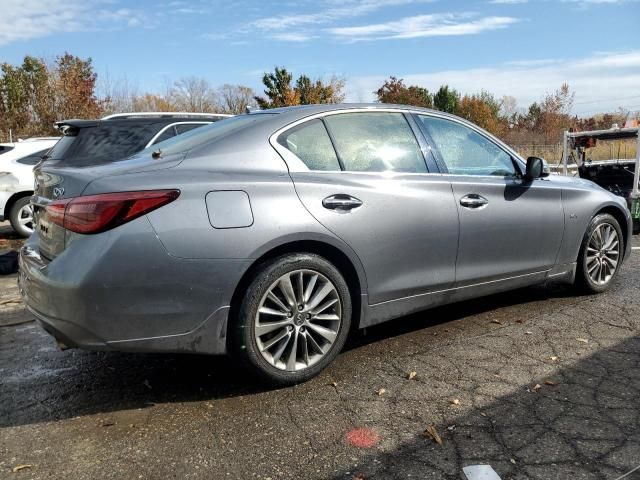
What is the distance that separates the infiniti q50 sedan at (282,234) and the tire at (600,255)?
664mm

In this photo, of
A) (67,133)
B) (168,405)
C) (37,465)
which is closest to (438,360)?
(168,405)

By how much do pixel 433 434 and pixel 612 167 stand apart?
26.0 feet

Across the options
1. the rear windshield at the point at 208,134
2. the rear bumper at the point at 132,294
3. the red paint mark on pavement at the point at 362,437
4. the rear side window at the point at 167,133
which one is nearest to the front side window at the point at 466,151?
the rear windshield at the point at 208,134

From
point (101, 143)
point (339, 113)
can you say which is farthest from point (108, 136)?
point (339, 113)

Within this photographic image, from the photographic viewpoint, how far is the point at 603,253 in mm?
4980

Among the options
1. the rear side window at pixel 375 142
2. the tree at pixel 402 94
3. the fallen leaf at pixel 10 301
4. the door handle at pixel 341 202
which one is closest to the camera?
the door handle at pixel 341 202

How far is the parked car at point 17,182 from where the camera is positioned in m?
8.62

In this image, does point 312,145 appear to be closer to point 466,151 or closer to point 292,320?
point 292,320

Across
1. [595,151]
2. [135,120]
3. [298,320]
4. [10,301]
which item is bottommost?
[10,301]

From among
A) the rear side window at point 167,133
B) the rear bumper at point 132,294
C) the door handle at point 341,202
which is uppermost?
the rear side window at point 167,133

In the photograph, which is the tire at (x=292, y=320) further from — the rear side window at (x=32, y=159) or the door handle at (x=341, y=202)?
the rear side window at (x=32, y=159)

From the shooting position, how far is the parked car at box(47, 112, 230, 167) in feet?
20.5

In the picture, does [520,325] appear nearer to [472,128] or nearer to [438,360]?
[438,360]

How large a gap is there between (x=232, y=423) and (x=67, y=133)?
481cm
